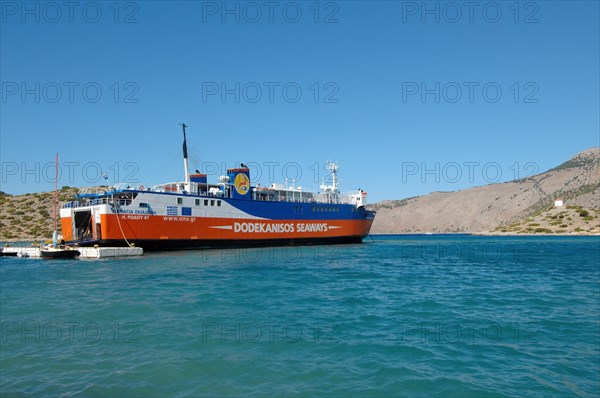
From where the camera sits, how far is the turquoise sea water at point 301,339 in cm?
732

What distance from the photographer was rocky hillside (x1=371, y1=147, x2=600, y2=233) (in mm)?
130500

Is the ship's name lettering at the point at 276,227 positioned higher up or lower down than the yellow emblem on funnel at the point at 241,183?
lower down

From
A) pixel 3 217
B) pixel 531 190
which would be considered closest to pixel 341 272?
pixel 3 217

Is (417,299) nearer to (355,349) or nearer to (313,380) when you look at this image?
(355,349)

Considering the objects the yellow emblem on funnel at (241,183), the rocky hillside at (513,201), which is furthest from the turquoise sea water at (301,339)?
the rocky hillside at (513,201)

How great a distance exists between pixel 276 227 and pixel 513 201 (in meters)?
146

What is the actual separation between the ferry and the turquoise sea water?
16.4 m

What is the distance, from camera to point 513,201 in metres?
164

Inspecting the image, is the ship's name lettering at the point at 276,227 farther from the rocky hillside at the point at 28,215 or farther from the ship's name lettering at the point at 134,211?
the rocky hillside at the point at 28,215

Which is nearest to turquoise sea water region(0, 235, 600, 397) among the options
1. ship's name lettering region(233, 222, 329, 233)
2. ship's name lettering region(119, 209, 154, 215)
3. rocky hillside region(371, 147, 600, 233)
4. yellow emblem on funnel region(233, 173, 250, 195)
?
ship's name lettering region(119, 209, 154, 215)

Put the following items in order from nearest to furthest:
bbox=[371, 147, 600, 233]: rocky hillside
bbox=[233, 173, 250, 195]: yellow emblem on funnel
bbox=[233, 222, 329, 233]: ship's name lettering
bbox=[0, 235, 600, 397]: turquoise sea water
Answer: bbox=[0, 235, 600, 397]: turquoise sea water < bbox=[233, 222, 329, 233]: ship's name lettering < bbox=[233, 173, 250, 195]: yellow emblem on funnel < bbox=[371, 147, 600, 233]: rocky hillside

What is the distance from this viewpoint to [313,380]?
7469 millimetres

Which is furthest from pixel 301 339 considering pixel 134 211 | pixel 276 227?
pixel 276 227

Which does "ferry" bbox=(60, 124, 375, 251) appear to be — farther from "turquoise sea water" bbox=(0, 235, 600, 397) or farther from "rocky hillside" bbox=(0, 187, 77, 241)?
"rocky hillside" bbox=(0, 187, 77, 241)
